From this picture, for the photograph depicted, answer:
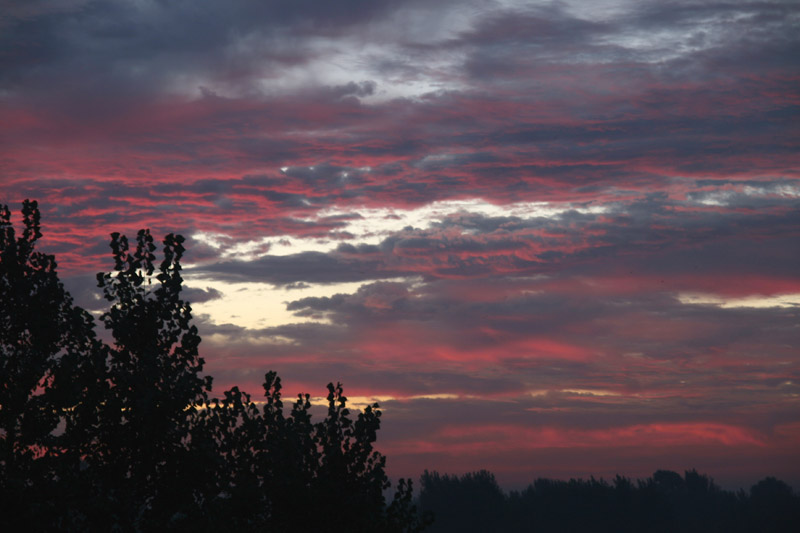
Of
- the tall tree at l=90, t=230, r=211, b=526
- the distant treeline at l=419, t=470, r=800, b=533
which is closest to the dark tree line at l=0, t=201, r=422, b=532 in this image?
the tall tree at l=90, t=230, r=211, b=526

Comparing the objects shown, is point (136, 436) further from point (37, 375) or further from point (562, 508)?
Result: point (562, 508)

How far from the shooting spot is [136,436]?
1969 centimetres

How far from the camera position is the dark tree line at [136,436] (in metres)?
19.2

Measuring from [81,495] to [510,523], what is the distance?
119589 mm

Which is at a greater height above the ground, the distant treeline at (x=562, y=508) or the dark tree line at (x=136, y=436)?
the dark tree line at (x=136, y=436)

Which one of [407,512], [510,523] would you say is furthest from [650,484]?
[407,512]

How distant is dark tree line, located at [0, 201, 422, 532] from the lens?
19156 mm

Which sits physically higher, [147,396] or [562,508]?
[147,396]

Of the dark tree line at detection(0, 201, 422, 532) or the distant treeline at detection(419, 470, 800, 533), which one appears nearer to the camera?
the dark tree line at detection(0, 201, 422, 532)

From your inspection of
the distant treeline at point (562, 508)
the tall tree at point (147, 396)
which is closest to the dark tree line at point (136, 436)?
the tall tree at point (147, 396)

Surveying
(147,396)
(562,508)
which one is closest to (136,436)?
(147,396)

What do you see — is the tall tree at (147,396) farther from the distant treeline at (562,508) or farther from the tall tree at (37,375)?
the distant treeline at (562,508)

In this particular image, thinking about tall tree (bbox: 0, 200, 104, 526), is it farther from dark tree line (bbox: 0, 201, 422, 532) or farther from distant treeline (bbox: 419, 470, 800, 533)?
distant treeline (bbox: 419, 470, 800, 533)

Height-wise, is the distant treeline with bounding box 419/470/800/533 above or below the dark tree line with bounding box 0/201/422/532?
below
